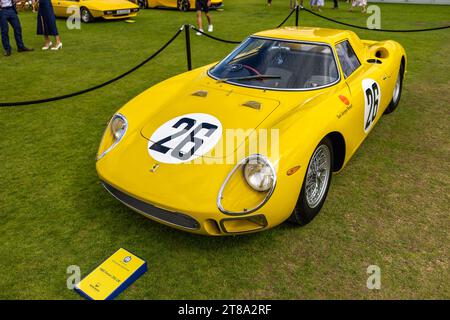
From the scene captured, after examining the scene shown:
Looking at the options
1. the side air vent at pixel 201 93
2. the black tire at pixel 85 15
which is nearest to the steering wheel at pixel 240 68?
the side air vent at pixel 201 93

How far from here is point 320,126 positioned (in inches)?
108

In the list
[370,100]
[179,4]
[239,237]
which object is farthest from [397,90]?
[179,4]

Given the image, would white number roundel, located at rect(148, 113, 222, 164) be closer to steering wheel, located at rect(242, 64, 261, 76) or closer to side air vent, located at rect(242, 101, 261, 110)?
side air vent, located at rect(242, 101, 261, 110)

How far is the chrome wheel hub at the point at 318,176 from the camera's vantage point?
9.20ft

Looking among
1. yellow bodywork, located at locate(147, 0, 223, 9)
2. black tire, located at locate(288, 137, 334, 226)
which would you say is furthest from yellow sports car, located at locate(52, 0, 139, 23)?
black tire, located at locate(288, 137, 334, 226)

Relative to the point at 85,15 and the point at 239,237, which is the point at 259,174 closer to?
the point at 239,237

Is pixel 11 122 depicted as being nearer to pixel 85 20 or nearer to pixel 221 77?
pixel 221 77

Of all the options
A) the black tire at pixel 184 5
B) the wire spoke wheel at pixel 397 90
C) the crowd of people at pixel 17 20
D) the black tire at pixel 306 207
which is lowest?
the black tire at pixel 306 207

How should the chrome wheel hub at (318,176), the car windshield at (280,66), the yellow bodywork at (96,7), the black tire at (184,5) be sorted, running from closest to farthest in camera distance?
the chrome wheel hub at (318,176) < the car windshield at (280,66) < the yellow bodywork at (96,7) < the black tire at (184,5)

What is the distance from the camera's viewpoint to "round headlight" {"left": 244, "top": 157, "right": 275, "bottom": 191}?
235cm

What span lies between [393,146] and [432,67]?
408 cm

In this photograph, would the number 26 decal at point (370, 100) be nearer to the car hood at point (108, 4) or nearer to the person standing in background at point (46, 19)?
the person standing in background at point (46, 19)

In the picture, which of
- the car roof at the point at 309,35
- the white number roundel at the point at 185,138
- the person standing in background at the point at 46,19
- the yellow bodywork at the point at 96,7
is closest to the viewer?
the white number roundel at the point at 185,138
